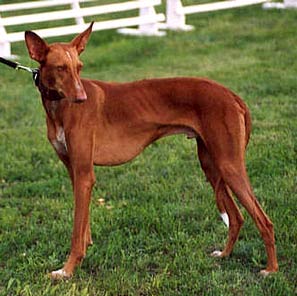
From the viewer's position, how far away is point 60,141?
4.72 meters

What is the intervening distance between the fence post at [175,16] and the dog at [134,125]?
8.93m

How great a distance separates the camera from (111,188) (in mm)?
6492

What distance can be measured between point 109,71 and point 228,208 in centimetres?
624

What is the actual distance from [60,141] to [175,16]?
927 centimetres

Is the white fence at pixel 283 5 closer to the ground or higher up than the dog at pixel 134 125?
closer to the ground

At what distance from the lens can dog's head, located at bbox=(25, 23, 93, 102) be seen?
170 inches

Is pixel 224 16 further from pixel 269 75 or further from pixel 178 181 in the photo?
pixel 178 181

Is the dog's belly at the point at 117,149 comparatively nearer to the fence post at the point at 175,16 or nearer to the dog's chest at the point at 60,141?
the dog's chest at the point at 60,141

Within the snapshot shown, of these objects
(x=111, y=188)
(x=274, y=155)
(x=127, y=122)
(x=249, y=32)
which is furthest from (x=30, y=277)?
(x=249, y=32)

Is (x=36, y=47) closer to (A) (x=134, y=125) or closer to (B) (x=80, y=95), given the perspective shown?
(B) (x=80, y=95)

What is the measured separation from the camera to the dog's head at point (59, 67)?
14.2 ft

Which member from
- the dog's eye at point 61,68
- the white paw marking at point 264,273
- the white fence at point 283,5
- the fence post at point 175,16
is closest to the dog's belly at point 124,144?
the dog's eye at point 61,68

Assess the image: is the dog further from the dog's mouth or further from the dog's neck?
the dog's mouth

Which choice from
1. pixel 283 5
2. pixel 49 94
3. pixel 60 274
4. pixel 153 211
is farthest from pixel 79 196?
pixel 283 5
